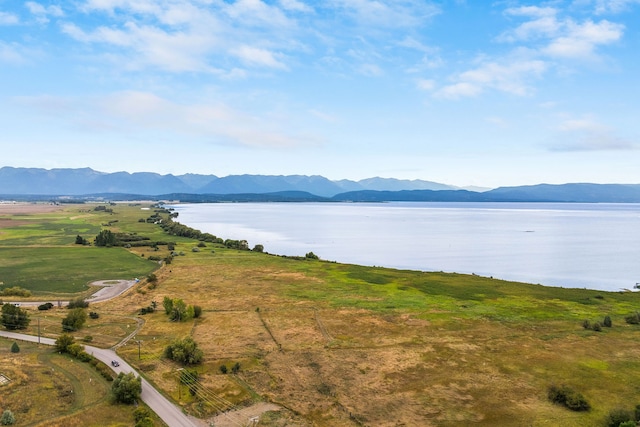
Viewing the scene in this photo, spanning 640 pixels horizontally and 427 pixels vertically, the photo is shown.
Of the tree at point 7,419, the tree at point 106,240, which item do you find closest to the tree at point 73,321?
the tree at point 7,419

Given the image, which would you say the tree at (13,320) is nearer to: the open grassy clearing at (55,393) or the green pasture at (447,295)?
the open grassy clearing at (55,393)

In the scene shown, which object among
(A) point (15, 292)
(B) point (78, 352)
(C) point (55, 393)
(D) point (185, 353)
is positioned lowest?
(C) point (55, 393)

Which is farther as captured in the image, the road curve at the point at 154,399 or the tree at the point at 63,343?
the tree at the point at 63,343

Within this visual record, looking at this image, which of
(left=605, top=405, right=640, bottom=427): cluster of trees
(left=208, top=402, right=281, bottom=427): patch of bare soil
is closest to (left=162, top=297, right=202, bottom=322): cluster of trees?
(left=208, top=402, right=281, bottom=427): patch of bare soil

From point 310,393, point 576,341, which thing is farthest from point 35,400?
point 576,341

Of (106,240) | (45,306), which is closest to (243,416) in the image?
(45,306)

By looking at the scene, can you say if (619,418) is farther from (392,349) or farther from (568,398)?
(392,349)
